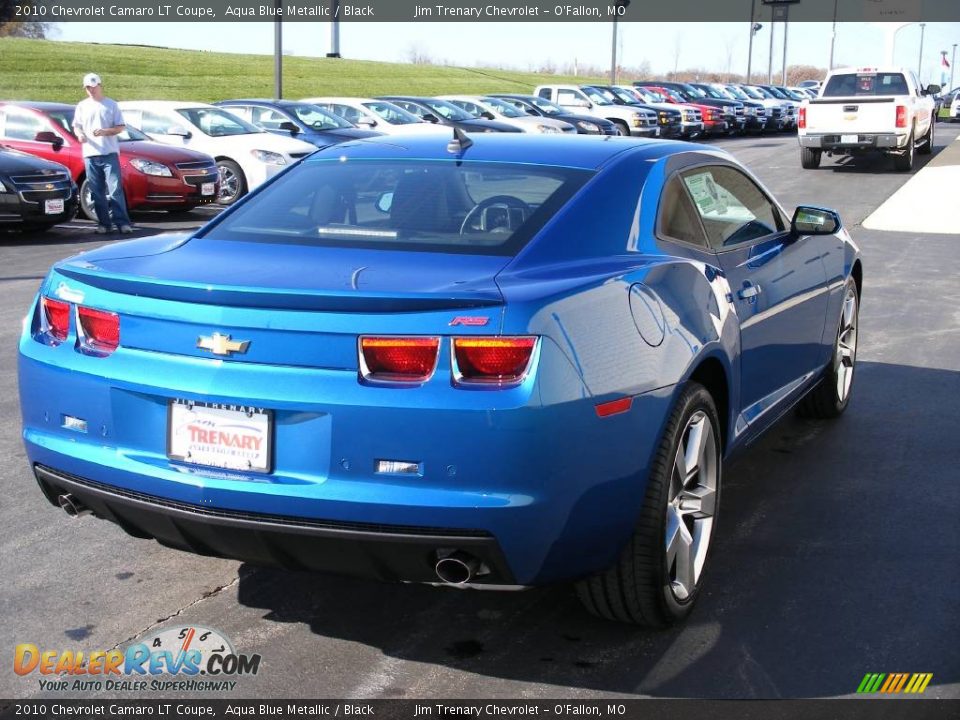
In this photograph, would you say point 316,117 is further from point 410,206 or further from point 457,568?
point 457,568

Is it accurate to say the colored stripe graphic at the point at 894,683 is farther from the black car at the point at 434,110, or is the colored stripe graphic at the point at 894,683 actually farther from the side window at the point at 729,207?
the black car at the point at 434,110

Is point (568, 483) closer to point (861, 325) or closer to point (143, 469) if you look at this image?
point (143, 469)

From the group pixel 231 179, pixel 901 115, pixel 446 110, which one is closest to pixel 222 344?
pixel 231 179

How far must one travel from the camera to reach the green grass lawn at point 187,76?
46062mm

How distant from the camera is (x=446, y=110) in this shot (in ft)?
94.3

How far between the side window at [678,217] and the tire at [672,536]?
25.5 inches

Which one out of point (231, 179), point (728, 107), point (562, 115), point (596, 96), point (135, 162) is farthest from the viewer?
point (728, 107)

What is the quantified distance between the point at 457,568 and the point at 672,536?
853 mm

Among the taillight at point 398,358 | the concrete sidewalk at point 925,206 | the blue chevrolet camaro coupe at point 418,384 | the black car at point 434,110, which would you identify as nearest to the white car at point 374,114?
the black car at point 434,110

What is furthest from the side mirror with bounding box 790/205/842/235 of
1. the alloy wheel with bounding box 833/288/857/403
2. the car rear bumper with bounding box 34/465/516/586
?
the car rear bumper with bounding box 34/465/516/586

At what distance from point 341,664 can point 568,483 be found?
931 mm

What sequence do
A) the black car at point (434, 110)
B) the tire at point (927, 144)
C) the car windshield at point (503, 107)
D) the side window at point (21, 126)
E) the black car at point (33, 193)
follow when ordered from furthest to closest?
the car windshield at point (503, 107) < the tire at point (927, 144) < the black car at point (434, 110) < the side window at point (21, 126) < the black car at point (33, 193)

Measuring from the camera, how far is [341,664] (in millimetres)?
3711

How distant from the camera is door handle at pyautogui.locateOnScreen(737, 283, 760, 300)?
15.3 ft
